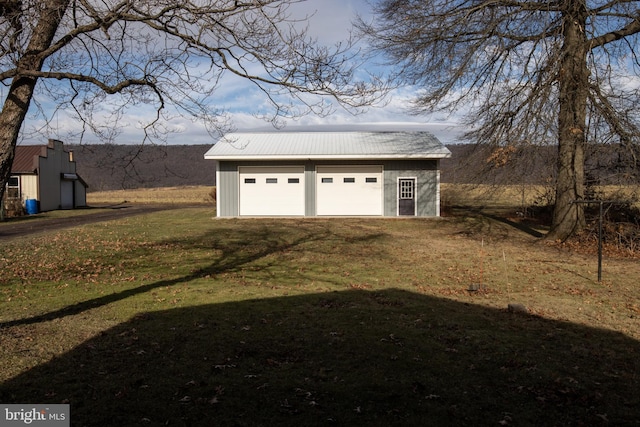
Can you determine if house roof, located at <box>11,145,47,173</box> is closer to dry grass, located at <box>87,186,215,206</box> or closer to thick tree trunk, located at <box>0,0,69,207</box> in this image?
dry grass, located at <box>87,186,215,206</box>

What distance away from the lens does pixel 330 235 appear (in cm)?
1734

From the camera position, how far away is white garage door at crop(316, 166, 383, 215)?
24.2 m

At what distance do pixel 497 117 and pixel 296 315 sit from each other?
10067 millimetres

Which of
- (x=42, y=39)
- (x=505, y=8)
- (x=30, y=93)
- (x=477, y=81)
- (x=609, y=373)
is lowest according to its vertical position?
(x=609, y=373)

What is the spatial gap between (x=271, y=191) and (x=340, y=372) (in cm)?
1997

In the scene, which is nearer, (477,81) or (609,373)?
(609,373)

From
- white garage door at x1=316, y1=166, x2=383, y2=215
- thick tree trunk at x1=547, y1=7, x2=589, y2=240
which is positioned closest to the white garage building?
white garage door at x1=316, y1=166, x2=383, y2=215

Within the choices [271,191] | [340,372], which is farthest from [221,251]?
[271,191]

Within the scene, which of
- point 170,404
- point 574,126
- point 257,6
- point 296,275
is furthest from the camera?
point 574,126

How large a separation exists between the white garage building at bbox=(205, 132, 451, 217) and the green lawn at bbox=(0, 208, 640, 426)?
11.7 m

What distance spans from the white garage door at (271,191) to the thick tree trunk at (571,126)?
483 inches

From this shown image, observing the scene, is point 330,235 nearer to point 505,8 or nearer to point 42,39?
point 505,8

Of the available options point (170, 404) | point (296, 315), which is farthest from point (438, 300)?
point (170, 404)

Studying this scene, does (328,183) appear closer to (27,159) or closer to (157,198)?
(27,159)
